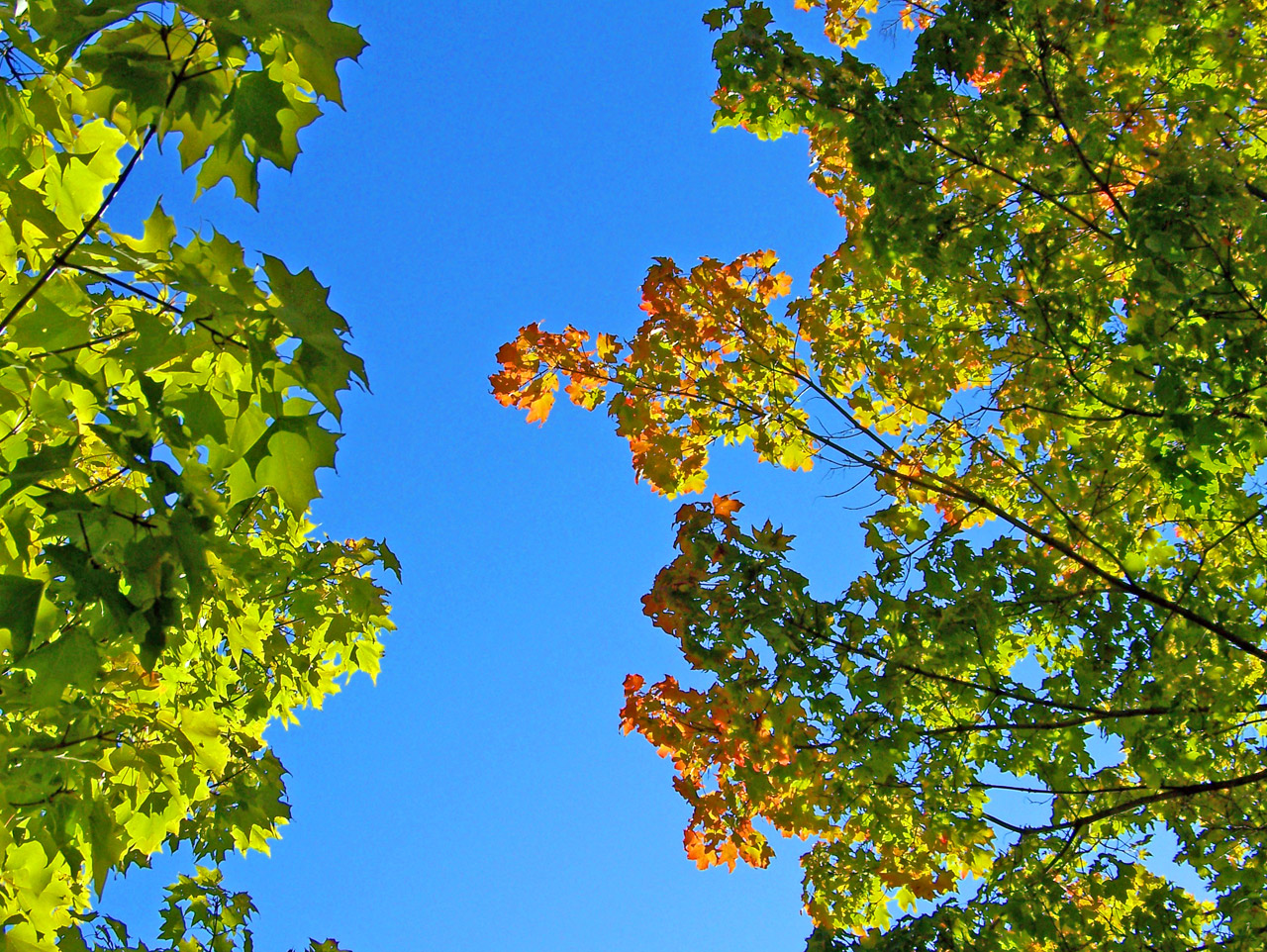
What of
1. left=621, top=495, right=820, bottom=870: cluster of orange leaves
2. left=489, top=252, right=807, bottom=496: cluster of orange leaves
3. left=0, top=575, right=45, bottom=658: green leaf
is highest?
Answer: left=489, top=252, right=807, bottom=496: cluster of orange leaves

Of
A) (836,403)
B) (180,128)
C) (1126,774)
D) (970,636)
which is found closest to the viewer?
(180,128)

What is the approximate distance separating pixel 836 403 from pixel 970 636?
1.84m

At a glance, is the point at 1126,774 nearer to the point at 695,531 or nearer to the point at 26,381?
the point at 695,531

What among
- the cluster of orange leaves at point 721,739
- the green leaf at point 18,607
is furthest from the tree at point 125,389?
the cluster of orange leaves at point 721,739

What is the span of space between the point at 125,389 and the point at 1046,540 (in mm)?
3734

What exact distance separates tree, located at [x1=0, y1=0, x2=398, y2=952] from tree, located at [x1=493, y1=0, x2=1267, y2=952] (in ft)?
7.71

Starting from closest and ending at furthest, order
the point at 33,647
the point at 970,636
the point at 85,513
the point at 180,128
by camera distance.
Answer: the point at 85,513 → the point at 180,128 → the point at 33,647 → the point at 970,636

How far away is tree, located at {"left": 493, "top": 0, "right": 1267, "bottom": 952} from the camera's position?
11.4ft

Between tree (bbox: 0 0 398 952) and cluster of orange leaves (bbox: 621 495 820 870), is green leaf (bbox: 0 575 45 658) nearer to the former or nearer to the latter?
tree (bbox: 0 0 398 952)

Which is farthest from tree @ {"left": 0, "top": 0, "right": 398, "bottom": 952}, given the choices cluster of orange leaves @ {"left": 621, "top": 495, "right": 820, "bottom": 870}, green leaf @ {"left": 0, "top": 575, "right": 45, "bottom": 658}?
cluster of orange leaves @ {"left": 621, "top": 495, "right": 820, "bottom": 870}

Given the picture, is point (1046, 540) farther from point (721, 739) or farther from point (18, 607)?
point (18, 607)

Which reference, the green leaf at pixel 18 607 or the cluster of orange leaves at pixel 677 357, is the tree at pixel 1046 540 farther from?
the green leaf at pixel 18 607

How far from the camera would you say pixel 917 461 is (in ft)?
16.2

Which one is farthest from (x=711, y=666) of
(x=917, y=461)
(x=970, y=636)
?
(x=917, y=461)
